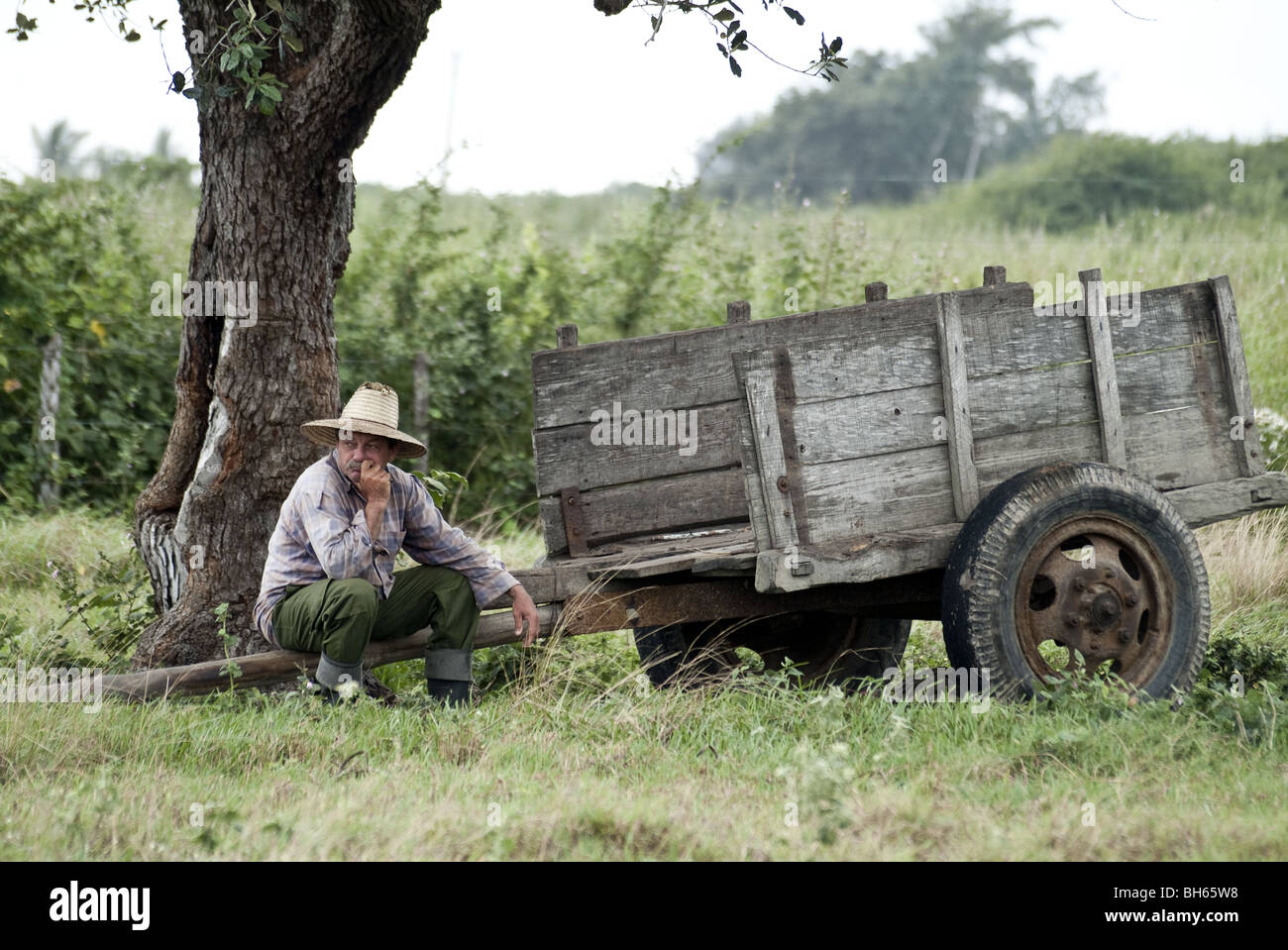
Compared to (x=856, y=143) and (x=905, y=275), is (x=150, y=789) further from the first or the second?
(x=856, y=143)

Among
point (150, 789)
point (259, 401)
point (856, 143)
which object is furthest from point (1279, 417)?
point (856, 143)

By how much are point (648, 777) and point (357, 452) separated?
1.79 metres

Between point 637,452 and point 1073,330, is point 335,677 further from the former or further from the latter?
point 1073,330

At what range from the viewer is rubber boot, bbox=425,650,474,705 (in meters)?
5.12

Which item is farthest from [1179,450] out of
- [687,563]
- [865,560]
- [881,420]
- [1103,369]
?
[687,563]

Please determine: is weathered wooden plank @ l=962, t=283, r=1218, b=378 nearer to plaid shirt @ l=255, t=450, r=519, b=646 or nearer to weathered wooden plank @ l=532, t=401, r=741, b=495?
weathered wooden plank @ l=532, t=401, r=741, b=495

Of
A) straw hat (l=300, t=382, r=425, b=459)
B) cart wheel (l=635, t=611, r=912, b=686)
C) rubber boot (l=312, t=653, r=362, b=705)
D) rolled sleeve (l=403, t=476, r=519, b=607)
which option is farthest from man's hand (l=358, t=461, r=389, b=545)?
cart wheel (l=635, t=611, r=912, b=686)

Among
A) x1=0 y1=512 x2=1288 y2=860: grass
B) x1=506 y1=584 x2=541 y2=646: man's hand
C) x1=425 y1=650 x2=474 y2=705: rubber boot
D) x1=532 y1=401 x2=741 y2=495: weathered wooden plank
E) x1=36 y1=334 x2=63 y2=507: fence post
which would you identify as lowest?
x1=0 y1=512 x2=1288 y2=860: grass

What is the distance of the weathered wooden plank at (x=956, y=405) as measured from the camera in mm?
4805

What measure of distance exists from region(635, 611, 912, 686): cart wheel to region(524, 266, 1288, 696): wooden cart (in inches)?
7.2

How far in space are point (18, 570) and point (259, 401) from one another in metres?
3.10

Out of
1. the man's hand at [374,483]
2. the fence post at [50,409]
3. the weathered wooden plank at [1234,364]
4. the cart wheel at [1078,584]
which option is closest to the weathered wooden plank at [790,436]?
the cart wheel at [1078,584]

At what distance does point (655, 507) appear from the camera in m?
5.20

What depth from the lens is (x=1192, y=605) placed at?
195 inches
